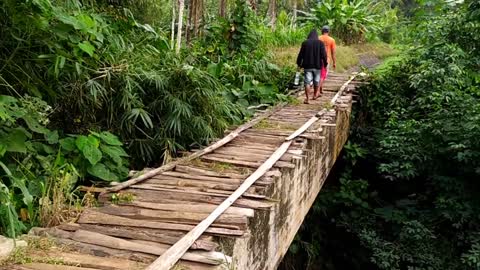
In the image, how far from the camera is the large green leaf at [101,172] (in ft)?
14.5

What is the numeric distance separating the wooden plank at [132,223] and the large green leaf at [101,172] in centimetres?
71

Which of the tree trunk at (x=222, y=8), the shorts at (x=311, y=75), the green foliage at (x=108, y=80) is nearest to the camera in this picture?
the green foliage at (x=108, y=80)

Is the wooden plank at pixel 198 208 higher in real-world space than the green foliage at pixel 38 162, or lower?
lower

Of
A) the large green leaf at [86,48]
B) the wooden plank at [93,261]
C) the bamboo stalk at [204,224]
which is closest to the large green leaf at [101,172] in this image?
the large green leaf at [86,48]

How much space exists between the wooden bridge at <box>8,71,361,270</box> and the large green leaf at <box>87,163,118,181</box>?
23 centimetres

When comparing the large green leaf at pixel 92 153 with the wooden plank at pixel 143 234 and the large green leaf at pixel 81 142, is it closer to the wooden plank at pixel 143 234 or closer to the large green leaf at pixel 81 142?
the large green leaf at pixel 81 142

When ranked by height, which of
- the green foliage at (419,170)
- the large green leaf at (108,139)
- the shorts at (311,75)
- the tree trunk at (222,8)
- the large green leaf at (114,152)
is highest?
the tree trunk at (222,8)

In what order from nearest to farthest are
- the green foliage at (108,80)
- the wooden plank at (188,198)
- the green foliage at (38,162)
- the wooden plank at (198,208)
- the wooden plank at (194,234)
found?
the wooden plank at (194,234), the green foliage at (38,162), the wooden plank at (198,208), the wooden plank at (188,198), the green foliage at (108,80)

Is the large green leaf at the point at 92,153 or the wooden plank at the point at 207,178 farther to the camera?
the wooden plank at the point at 207,178

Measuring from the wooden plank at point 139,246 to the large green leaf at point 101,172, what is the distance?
1.09 m

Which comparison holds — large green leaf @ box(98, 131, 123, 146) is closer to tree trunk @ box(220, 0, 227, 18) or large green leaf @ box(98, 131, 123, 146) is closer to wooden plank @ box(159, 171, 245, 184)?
wooden plank @ box(159, 171, 245, 184)

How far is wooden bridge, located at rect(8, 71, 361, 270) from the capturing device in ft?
10.2

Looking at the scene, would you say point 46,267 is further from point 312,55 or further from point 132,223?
point 312,55

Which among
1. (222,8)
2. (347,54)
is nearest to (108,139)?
(222,8)
